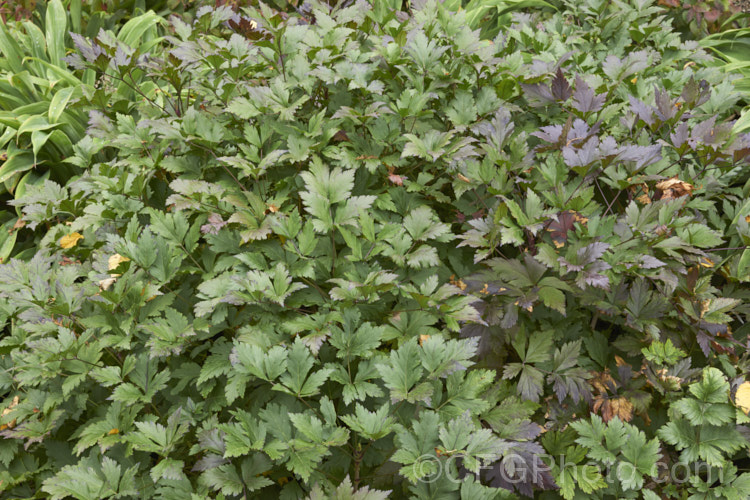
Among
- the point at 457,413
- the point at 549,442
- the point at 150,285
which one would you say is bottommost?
the point at 549,442

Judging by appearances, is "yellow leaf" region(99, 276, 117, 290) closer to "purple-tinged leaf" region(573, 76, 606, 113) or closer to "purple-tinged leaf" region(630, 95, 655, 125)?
"purple-tinged leaf" region(573, 76, 606, 113)

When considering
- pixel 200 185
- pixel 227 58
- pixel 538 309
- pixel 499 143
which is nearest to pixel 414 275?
pixel 538 309

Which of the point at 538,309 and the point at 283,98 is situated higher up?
the point at 283,98

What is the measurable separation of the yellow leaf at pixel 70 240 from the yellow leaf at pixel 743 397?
2.36m

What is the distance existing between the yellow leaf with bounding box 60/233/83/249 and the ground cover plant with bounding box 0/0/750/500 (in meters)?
0.01

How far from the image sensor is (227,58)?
6.44ft

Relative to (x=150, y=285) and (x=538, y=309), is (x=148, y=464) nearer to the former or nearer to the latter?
(x=150, y=285)

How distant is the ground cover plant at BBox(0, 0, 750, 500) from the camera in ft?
4.80

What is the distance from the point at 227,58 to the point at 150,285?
0.91 meters

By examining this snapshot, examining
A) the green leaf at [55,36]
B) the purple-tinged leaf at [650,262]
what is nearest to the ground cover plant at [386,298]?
the purple-tinged leaf at [650,262]

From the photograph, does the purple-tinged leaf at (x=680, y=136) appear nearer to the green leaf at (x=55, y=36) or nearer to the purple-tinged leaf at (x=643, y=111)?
the purple-tinged leaf at (x=643, y=111)

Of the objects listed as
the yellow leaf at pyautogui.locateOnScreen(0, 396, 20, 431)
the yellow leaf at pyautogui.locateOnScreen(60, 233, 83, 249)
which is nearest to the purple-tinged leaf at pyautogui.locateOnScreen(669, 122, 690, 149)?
the yellow leaf at pyautogui.locateOnScreen(60, 233, 83, 249)

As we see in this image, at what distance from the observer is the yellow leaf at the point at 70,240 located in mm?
2045

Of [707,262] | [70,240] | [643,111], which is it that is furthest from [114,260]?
[707,262]
